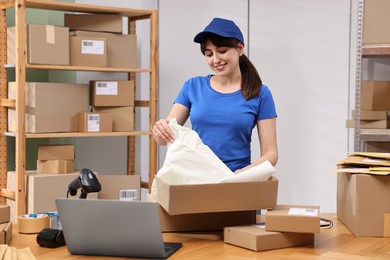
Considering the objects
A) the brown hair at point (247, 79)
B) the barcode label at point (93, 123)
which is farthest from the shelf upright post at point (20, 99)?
the brown hair at point (247, 79)

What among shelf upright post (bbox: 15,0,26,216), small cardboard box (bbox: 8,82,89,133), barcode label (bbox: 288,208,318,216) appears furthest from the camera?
small cardboard box (bbox: 8,82,89,133)

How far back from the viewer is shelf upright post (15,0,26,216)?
3.35 m

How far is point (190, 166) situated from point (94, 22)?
2261 millimetres

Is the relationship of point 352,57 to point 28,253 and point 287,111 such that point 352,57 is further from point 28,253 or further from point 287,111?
point 28,253

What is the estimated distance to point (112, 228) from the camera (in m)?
1.46

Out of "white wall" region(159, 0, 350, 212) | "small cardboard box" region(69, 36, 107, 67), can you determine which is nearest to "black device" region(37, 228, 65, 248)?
"small cardboard box" region(69, 36, 107, 67)

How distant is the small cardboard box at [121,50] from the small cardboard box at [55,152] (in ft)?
1.95

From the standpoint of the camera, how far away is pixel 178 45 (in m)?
4.13

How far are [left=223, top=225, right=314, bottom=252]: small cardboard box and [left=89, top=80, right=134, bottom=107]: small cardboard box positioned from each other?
7.31 ft

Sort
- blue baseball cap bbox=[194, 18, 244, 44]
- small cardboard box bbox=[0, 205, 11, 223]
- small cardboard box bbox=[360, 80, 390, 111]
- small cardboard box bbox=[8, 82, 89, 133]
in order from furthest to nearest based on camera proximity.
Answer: small cardboard box bbox=[8, 82, 89, 133]
small cardboard box bbox=[360, 80, 390, 111]
blue baseball cap bbox=[194, 18, 244, 44]
small cardboard box bbox=[0, 205, 11, 223]

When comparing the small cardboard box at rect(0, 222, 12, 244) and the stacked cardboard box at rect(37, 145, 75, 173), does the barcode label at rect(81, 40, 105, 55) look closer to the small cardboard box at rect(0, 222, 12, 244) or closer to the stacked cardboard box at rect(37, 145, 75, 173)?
the stacked cardboard box at rect(37, 145, 75, 173)

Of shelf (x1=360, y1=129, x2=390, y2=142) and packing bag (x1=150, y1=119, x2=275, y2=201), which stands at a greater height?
shelf (x1=360, y1=129, x2=390, y2=142)

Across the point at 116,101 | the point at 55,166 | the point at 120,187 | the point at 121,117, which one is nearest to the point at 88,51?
the point at 116,101

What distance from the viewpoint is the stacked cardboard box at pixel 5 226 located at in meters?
1.62
